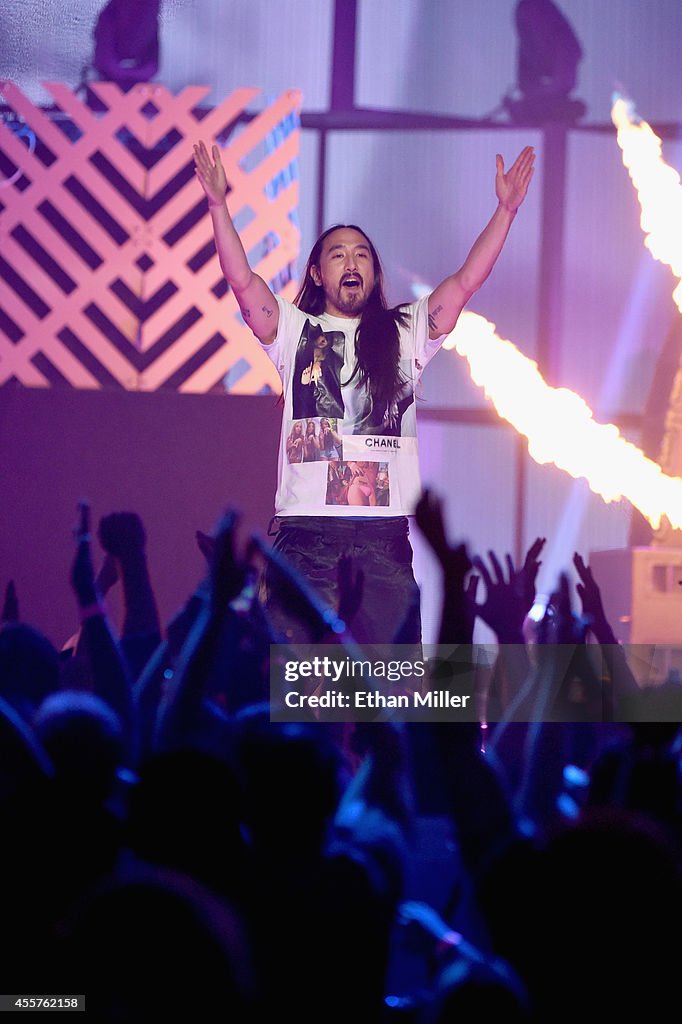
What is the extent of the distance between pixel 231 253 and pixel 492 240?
2.30ft

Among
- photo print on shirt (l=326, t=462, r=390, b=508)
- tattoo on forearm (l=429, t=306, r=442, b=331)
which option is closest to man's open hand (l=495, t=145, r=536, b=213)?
tattoo on forearm (l=429, t=306, r=442, b=331)

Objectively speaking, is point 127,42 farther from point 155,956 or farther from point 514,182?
point 155,956

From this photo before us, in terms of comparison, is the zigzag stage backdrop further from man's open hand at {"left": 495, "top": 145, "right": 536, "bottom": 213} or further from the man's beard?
man's open hand at {"left": 495, "top": 145, "right": 536, "bottom": 213}

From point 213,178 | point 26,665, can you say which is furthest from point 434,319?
point 26,665

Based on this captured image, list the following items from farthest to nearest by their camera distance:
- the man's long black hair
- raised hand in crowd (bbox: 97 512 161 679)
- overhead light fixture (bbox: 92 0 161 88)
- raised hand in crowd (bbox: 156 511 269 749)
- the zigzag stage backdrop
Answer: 1. the zigzag stage backdrop
2. overhead light fixture (bbox: 92 0 161 88)
3. the man's long black hair
4. raised hand in crowd (bbox: 97 512 161 679)
5. raised hand in crowd (bbox: 156 511 269 749)

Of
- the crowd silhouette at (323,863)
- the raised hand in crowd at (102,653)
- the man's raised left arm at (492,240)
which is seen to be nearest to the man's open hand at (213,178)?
the man's raised left arm at (492,240)

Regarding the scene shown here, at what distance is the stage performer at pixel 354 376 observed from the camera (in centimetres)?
286

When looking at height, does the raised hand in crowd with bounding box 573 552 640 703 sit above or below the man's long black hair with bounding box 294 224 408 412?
below

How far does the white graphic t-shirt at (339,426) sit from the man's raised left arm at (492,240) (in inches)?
3.9

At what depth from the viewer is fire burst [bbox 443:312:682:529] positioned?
4727 millimetres

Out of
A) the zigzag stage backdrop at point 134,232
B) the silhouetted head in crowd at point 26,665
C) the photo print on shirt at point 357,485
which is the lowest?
the silhouetted head in crowd at point 26,665

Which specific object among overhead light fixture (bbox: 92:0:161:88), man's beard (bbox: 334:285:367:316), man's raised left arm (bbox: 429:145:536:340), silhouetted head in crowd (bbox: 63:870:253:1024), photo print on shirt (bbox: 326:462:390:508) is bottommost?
silhouetted head in crowd (bbox: 63:870:253:1024)

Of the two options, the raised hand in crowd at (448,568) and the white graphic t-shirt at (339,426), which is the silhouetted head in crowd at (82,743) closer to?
the raised hand in crowd at (448,568)

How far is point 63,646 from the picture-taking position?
12.2 feet
